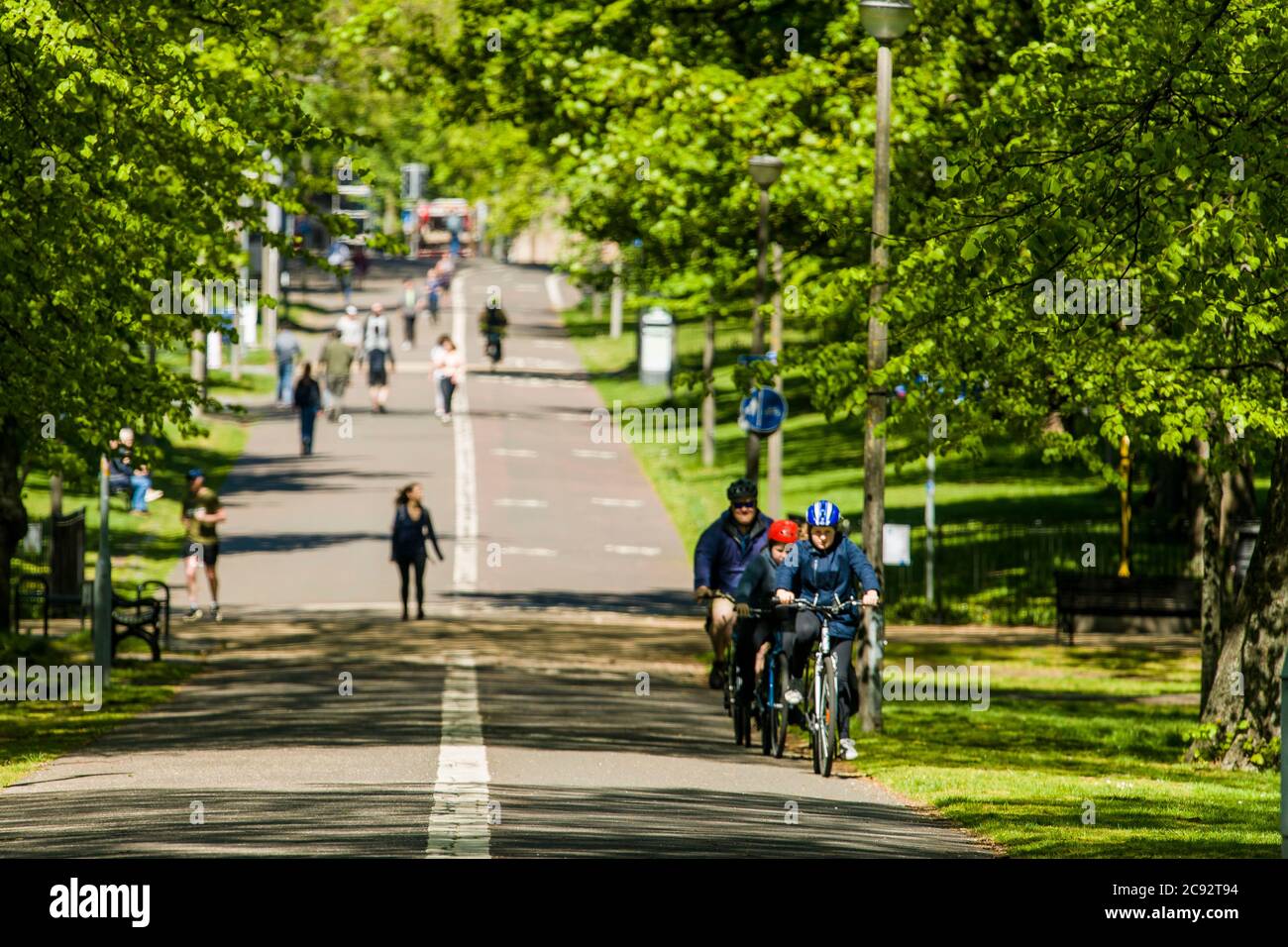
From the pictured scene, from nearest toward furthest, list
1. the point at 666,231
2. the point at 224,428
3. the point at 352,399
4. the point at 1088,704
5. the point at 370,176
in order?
1. the point at 370,176
2. the point at 1088,704
3. the point at 666,231
4. the point at 224,428
5. the point at 352,399

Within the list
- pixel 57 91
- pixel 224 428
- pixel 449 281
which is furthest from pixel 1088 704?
pixel 449 281

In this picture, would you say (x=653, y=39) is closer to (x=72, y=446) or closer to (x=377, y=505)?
(x=72, y=446)

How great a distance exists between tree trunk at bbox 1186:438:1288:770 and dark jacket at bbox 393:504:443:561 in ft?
40.2

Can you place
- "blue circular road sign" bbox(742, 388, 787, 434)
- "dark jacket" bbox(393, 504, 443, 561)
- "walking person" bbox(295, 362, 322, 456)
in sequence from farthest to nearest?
1. "walking person" bbox(295, 362, 322, 456)
2. "dark jacket" bbox(393, 504, 443, 561)
3. "blue circular road sign" bbox(742, 388, 787, 434)

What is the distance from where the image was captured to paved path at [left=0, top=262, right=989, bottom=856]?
12.2m

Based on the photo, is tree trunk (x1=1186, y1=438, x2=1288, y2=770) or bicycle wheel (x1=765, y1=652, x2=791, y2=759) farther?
tree trunk (x1=1186, y1=438, x2=1288, y2=770)

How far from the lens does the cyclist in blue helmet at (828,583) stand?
54.0ft

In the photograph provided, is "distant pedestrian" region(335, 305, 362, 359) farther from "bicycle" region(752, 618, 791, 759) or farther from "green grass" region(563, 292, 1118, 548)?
"bicycle" region(752, 618, 791, 759)

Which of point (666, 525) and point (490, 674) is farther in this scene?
point (666, 525)

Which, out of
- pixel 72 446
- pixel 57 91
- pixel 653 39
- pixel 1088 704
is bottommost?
pixel 1088 704

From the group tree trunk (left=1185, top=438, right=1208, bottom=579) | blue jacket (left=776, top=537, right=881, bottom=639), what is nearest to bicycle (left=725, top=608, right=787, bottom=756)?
blue jacket (left=776, top=537, right=881, bottom=639)

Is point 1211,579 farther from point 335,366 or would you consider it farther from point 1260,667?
point 335,366
